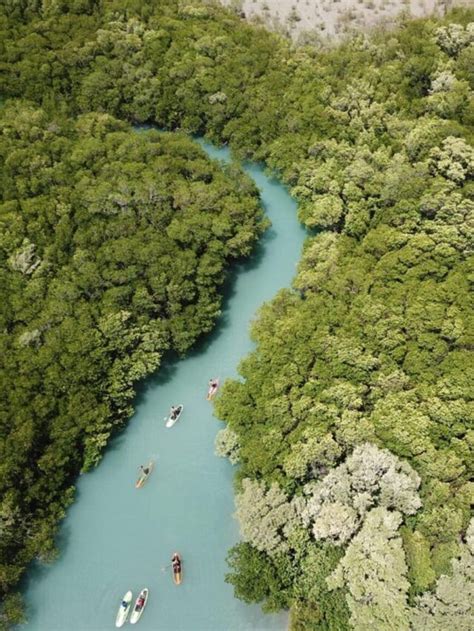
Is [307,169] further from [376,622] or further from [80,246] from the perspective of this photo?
[376,622]

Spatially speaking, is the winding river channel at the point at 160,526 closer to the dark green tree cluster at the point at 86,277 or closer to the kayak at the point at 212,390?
the kayak at the point at 212,390

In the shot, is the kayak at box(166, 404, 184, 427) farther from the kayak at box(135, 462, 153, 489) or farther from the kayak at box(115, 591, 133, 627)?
the kayak at box(115, 591, 133, 627)

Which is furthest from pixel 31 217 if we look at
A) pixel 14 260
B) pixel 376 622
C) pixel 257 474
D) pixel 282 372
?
pixel 376 622

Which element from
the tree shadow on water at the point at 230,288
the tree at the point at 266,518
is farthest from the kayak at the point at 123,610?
the tree shadow on water at the point at 230,288

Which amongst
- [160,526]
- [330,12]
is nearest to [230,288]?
[160,526]

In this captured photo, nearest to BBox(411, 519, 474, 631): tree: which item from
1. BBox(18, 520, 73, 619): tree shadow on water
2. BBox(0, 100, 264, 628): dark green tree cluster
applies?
BBox(18, 520, 73, 619): tree shadow on water

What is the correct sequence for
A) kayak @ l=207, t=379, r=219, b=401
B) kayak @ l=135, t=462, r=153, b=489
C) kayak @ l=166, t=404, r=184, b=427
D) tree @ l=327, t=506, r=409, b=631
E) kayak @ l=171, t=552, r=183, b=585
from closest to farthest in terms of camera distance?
tree @ l=327, t=506, r=409, b=631 < kayak @ l=171, t=552, r=183, b=585 < kayak @ l=135, t=462, r=153, b=489 < kayak @ l=166, t=404, r=184, b=427 < kayak @ l=207, t=379, r=219, b=401
